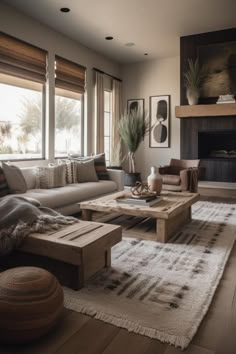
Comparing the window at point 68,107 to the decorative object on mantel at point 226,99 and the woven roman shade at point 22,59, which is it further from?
the decorative object on mantel at point 226,99

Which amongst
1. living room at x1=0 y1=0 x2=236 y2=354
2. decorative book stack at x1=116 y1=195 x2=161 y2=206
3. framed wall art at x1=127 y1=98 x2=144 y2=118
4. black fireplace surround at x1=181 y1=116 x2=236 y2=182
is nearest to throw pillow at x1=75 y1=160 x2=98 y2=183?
living room at x1=0 y1=0 x2=236 y2=354

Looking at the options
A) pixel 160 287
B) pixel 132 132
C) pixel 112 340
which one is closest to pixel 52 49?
pixel 132 132

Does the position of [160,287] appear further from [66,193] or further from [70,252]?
[66,193]

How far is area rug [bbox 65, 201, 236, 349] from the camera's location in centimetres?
168

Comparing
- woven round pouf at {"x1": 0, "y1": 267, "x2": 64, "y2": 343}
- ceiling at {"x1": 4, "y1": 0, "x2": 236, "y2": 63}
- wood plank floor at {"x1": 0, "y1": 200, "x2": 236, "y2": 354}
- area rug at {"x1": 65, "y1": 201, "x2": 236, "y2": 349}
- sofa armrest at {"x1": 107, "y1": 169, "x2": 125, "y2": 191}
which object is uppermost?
ceiling at {"x1": 4, "y1": 0, "x2": 236, "y2": 63}

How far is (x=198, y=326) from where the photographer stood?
1657 mm

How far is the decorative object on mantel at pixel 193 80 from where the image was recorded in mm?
5770

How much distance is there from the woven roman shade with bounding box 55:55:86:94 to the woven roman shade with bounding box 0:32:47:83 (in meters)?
0.37

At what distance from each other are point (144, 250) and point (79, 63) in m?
4.40

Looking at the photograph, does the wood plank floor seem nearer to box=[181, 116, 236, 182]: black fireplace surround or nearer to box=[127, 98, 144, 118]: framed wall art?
box=[181, 116, 236, 182]: black fireplace surround

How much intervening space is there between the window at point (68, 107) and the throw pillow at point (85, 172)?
3.42ft

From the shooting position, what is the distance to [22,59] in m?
4.67

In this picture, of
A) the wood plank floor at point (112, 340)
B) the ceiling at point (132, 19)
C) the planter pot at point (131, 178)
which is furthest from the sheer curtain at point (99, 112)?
the wood plank floor at point (112, 340)

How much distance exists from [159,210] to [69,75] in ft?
12.3
